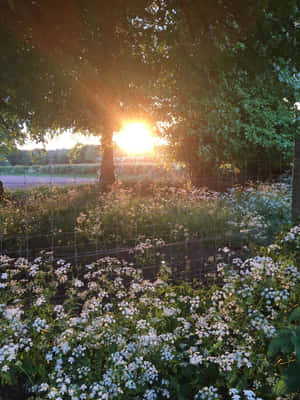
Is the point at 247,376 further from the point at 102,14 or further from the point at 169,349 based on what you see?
the point at 102,14

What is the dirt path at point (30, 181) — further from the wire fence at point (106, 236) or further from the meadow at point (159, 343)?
the meadow at point (159, 343)

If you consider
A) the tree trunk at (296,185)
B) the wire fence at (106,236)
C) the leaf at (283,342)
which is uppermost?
the tree trunk at (296,185)

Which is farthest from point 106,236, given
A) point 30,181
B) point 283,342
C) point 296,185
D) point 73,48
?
point 283,342

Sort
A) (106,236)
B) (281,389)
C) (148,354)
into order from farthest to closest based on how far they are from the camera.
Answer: (106,236)
(148,354)
(281,389)

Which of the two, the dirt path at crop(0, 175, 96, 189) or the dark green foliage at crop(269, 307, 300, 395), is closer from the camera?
the dark green foliage at crop(269, 307, 300, 395)

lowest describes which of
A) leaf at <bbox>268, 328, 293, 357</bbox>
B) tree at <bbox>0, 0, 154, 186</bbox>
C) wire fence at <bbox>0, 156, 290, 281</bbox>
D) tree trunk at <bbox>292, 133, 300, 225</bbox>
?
wire fence at <bbox>0, 156, 290, 281</bbox>

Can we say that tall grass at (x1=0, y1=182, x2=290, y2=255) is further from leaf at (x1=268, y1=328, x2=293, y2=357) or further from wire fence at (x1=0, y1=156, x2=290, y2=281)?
leaf at (x1=268, y1=328, x2=293, y2=357)

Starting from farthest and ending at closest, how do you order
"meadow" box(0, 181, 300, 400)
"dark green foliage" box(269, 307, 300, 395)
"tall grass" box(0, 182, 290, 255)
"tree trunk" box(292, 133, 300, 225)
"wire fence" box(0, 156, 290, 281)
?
"tall grass" box(0, 182, 290, 255) → "tree trunk" box(292, 133, 300, 225) → "wire fence" box(0, 156, 290, 281) → "meadow" box(0, 181, 300, 400) → "dark green foliage" box(269, 307, 300, 395)

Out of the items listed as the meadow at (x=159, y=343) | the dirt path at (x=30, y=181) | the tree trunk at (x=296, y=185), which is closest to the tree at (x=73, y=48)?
the dirt path at (x=30, y=181)

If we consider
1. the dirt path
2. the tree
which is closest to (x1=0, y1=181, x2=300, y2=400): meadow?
the dirt path

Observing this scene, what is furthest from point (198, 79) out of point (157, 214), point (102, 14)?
point (157, 214)

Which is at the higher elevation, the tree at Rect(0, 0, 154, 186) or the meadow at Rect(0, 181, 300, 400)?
the tree at Rect(0, 0, 154, 186)

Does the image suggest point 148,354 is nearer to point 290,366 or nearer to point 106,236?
point 290,366

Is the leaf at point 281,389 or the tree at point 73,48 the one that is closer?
the leaf at point 281,389
